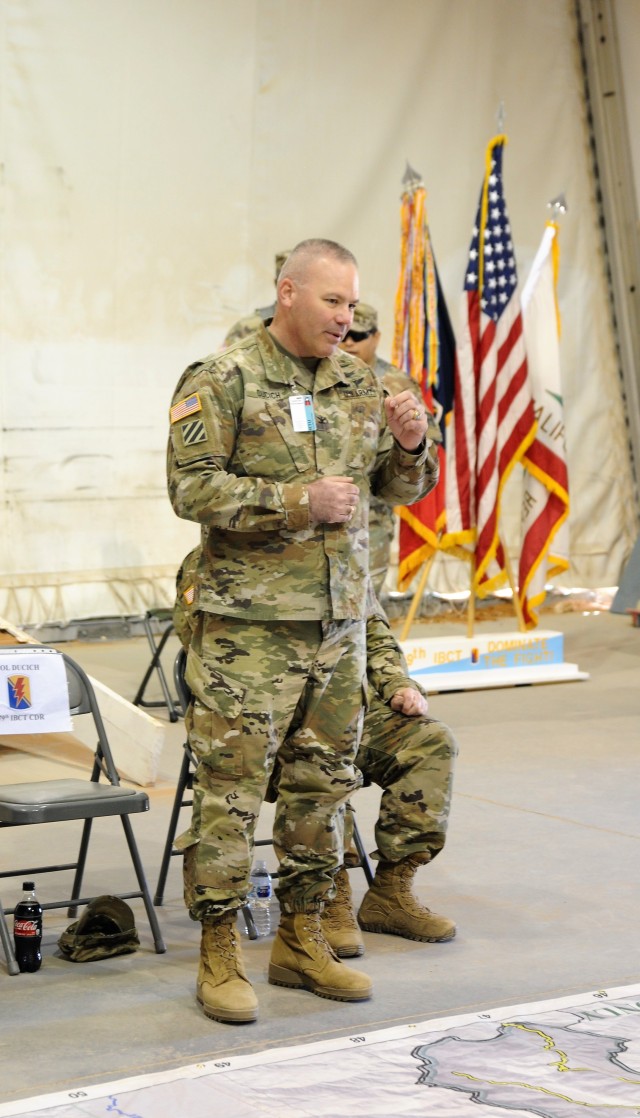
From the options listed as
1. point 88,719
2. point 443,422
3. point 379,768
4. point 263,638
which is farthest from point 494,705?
point 263,638

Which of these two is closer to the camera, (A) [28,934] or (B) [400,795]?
(A) [28,934]

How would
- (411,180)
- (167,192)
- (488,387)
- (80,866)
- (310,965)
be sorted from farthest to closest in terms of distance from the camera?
1. (167,192)
2. (488,387)
3. (411,180)
4. (80,866)
5. (310,965)

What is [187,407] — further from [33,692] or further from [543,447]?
[543,447]

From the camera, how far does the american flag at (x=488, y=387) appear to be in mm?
8555

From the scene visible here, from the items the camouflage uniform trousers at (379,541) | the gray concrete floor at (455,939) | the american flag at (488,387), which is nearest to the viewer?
the gray concrete floor at (455,939)

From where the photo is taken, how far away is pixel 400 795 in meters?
4.25

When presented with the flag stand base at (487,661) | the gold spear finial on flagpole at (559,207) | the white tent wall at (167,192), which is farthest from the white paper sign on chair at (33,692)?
the gold spear finial on flagpole at (559,207)

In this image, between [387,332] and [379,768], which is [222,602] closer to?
[379,768]

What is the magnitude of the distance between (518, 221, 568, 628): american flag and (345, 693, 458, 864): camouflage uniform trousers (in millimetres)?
4626

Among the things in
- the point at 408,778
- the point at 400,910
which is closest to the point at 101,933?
the point at 400,910

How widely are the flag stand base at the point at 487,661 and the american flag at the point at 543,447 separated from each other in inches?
8.9

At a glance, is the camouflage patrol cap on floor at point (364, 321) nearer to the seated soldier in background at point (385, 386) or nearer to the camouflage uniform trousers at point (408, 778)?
the seated soldier in background at point (385, 386)

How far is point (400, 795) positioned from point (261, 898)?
0.56m

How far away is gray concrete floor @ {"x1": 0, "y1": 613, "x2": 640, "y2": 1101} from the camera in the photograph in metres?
3.43
